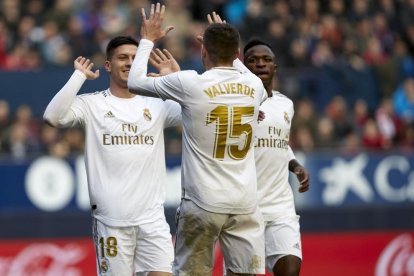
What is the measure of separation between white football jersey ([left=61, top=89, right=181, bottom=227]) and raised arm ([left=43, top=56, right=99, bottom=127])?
0.42 feet

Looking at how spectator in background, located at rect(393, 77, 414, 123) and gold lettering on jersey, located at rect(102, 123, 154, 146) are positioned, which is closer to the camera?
gold lettering on jersey, located at rect(102, 123, 154, 146)

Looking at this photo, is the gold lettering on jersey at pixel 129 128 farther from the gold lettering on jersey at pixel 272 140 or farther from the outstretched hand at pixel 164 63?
the gold lettering on jersey at pixel 272 140

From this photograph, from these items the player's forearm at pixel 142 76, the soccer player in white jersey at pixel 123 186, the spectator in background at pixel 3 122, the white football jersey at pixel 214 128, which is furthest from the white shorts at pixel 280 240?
the spectator in background at pixel 3 122

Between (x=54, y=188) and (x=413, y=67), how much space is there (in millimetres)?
7246

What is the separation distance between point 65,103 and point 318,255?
758 cm

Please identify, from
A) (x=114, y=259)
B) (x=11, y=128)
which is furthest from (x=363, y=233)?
(x=114, y=259)

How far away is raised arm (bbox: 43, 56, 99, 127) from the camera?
9.94 meters

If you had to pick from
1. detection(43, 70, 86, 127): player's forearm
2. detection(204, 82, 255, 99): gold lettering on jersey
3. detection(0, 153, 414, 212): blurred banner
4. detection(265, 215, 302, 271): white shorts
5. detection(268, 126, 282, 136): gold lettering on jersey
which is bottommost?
detection(0, 153, 414, 212): blurred banner

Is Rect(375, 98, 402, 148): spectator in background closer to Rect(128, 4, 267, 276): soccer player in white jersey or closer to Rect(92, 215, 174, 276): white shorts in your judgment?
Rect(92, 215, 174, 276): white shorts

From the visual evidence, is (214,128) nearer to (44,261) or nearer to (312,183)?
(44,261)

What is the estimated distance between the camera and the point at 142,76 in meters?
9.31

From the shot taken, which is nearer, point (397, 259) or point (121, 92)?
point (121, 92)

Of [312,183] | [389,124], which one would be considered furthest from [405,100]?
[312,183]

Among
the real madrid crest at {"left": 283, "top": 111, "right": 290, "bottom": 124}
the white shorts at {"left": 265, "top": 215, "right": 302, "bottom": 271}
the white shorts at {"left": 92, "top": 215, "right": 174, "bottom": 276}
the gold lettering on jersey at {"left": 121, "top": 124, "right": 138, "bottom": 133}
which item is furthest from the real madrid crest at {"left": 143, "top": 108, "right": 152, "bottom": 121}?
the white shorts at {"left": 265, "top": 215, "right": 302, "bottom": 271}
